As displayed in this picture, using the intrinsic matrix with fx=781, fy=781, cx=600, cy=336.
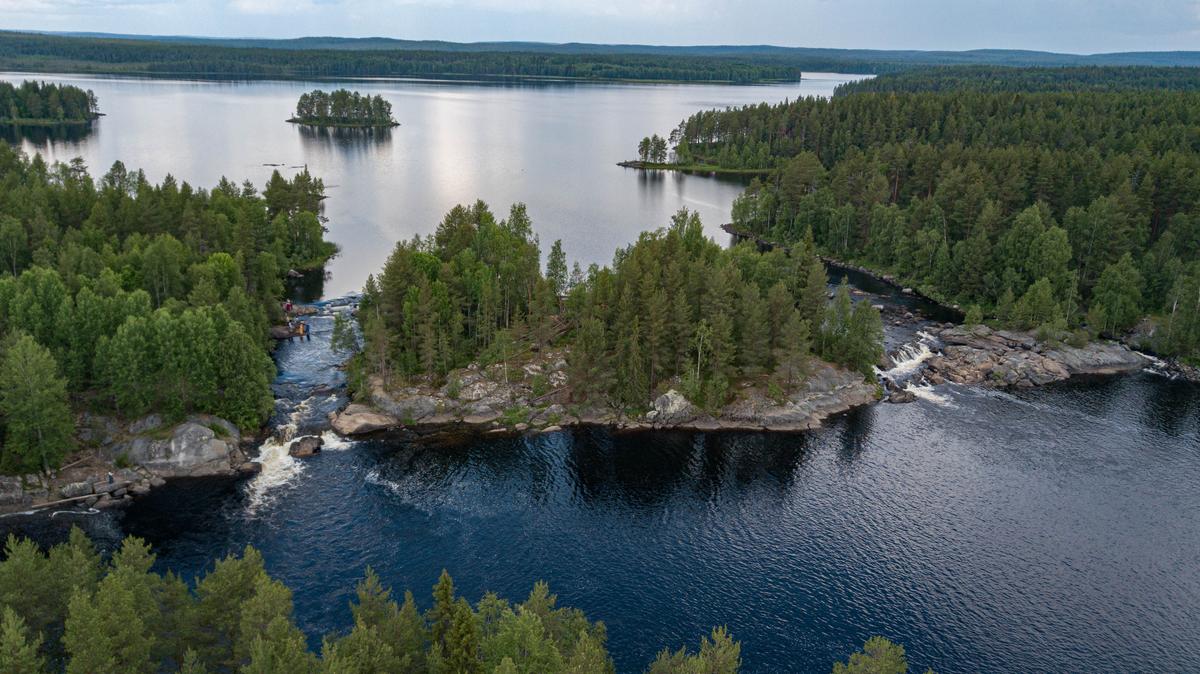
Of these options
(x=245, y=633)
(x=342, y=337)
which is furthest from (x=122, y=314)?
(x=245, y=633)

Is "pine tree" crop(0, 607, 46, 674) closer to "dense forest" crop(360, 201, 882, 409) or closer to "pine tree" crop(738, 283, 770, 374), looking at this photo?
"dense forest" crop(360, 201, 882, 409)

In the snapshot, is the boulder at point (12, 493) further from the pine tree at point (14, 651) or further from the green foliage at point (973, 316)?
the green foliage at point (973, 316)

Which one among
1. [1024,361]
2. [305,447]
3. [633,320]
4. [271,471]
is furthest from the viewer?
[1024,361]

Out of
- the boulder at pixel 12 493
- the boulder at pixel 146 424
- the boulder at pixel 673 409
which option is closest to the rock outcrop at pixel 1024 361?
the boulder at pixel 673 409

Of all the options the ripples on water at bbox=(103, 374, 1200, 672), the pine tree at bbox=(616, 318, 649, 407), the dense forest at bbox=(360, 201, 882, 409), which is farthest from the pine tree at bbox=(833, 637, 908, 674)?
the pine tree at bbox=(616, 318, 649, 407)

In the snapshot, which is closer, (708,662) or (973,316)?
(708,662)

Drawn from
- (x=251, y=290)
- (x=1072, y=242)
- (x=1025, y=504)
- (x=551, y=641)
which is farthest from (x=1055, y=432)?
(x=251, y=290)

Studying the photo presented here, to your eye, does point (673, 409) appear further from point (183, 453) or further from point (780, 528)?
point (183, 453)
